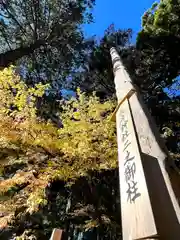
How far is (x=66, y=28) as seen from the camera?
12000 mm

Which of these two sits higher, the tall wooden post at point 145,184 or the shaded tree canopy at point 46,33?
the shaded tree canopy at point 46,33

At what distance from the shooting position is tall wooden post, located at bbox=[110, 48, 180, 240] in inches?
45.7

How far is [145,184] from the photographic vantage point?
1333 mm

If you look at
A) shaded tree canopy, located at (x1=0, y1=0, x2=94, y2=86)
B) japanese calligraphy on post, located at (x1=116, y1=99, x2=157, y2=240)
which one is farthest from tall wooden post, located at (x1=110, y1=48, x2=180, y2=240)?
shaded tree canopy, located at (x1=0, y1=0, x2=94, y2=86)

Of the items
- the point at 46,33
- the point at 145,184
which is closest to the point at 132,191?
the point at 145,184

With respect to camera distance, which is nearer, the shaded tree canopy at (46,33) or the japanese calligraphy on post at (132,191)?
the japanese calligraphy on post at (132,191)

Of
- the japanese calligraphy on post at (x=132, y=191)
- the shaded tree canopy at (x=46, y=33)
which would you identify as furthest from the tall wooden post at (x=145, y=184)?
the shaded tree canopy at (x=46, y=33)

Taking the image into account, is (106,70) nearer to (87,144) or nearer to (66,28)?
(66,28)

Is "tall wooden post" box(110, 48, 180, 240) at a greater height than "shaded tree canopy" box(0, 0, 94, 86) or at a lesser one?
lesser

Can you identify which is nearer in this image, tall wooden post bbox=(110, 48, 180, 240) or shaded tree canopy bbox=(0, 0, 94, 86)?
tall wooden post bbox=(110, 48, 180, 240)

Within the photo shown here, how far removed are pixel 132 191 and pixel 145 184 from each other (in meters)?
0.15

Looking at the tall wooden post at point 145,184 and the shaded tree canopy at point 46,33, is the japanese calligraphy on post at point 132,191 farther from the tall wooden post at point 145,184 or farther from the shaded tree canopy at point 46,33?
the shaded tree canopy at point 46,33

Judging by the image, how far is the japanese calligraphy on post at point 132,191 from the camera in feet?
3.95

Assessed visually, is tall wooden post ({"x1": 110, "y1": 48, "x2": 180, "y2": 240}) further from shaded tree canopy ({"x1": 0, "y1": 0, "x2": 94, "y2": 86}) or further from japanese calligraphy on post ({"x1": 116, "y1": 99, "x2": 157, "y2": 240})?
shaded tree canopy ({"x1": 0, "y1": 0, "x2": 94, "y2": 86})
